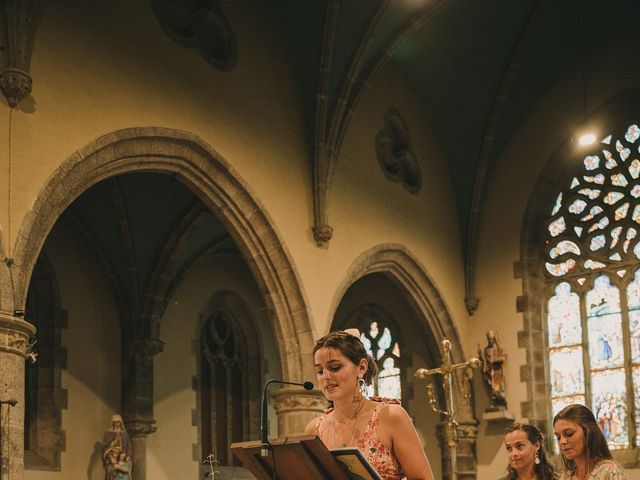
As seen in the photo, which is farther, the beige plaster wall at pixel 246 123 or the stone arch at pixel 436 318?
the stone arch at pixel 436 318

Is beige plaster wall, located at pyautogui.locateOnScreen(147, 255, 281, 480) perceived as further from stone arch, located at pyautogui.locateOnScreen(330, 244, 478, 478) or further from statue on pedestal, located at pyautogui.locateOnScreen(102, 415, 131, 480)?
stone arch, located at pyautogui.locateOnScreen(330, 244, 478, 478)

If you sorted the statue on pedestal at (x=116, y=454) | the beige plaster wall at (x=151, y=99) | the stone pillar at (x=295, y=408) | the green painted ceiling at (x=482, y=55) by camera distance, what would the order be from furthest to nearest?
1. the green painted ceiling at (x=482, y=55)
2. the statue on pedestal at (x=116, y=454)
3. the stone pillar at (x=295, y=408)
4. the beige plaster wall at (x=151, y=99)

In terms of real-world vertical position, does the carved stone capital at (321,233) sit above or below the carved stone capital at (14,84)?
below

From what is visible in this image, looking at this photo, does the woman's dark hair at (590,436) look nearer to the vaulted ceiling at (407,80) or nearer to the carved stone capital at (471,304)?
the vaulted ceiling at (407,80)

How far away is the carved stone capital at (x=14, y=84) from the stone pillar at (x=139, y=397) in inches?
202

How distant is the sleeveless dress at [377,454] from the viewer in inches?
136

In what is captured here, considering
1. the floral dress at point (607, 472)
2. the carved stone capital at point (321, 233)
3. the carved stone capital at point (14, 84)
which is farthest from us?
the carved stone capital at point (321, 233)

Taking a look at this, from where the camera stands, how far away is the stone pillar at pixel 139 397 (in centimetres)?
1291

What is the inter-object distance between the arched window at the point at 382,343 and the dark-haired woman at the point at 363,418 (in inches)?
494

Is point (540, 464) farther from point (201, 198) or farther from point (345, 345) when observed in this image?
point (201, 198)

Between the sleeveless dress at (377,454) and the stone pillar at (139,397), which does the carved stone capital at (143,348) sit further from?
the sleeveless dress at (377,454)

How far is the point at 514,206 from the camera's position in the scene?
15.4 meters

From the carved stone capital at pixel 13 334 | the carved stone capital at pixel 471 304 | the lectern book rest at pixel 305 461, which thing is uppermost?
the carved stone capital at pixel 471 304

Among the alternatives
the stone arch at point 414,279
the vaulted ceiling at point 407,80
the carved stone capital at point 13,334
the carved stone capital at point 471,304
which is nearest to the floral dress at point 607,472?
the carved stone capital at point 13,334
